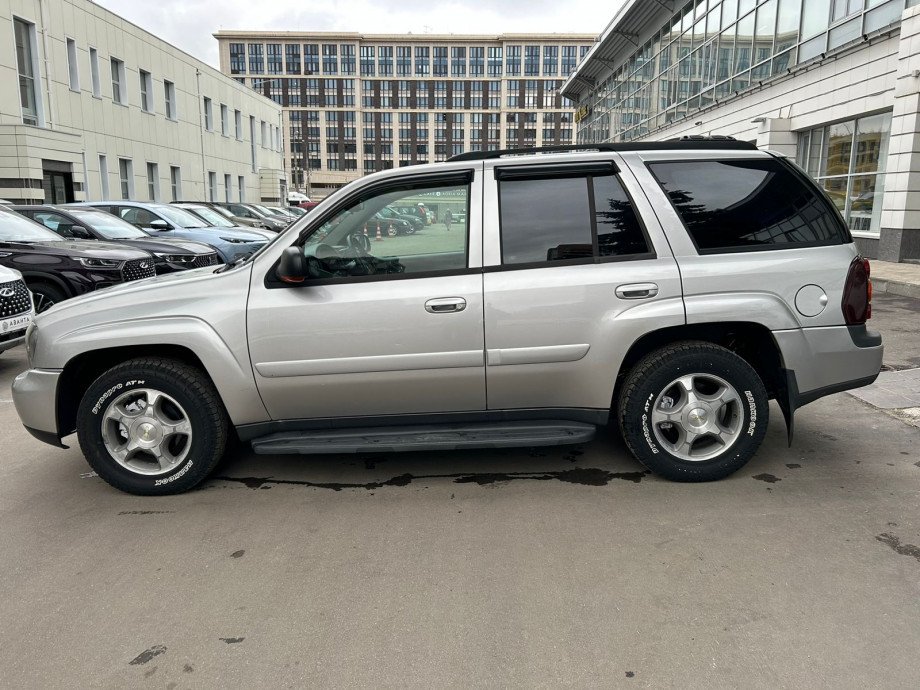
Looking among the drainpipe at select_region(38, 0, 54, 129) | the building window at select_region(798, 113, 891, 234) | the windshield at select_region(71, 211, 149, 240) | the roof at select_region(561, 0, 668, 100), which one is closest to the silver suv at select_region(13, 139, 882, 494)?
the windshield at select_region(71, 211, 149, 240)

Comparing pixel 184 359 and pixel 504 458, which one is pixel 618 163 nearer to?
Answer: pixel 504 458

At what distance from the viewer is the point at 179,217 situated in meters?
15.0

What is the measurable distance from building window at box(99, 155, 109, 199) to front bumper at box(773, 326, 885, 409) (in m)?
29.5

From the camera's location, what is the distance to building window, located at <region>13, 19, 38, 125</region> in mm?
23281

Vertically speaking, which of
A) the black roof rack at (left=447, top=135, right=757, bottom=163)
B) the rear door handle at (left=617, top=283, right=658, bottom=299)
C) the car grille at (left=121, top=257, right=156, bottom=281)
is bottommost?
the car grille at (left=121, top=257, right=156, bottom=281)

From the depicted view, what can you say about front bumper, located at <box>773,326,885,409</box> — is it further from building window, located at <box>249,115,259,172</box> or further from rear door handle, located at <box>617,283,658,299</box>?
building window, located at <box>249,115,259,172</box>

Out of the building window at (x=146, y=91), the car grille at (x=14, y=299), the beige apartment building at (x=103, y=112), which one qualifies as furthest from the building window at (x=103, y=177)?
the car grille at (x=14, y=299)

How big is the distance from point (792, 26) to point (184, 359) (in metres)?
20.7

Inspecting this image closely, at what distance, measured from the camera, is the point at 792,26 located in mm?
19484

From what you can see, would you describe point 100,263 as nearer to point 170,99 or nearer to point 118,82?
point 118,82

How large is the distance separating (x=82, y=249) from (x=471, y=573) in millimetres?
7799

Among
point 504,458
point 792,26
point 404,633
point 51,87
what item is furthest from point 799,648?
point 51,87

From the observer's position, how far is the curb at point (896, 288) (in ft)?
36.8

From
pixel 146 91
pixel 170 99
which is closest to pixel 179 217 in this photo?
pixel 146 91
